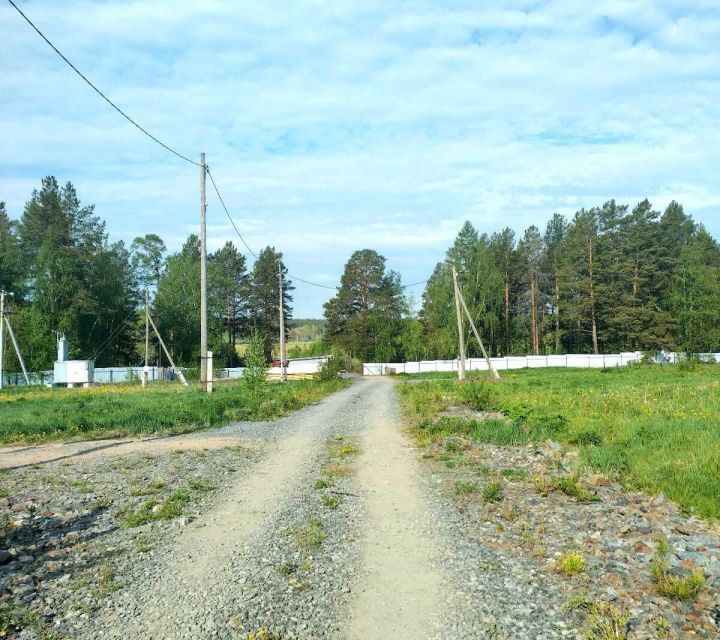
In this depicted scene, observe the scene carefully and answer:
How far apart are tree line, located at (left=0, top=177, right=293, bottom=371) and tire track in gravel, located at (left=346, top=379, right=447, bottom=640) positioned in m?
36.9

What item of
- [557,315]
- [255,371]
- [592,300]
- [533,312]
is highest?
[592,300]

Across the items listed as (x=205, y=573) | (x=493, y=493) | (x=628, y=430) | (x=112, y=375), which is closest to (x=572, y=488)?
(x=493, y=493)

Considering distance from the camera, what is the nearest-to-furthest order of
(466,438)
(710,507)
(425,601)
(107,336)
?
(425,601)
(710,507)
(466,438)
(107,336)

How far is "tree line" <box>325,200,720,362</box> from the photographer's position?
68125 mm

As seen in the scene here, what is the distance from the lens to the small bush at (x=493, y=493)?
8789 millimetres

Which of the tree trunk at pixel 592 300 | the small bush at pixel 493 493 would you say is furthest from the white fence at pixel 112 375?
the small bush at pixel 493 493

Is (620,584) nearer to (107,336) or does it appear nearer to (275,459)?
(275,459)

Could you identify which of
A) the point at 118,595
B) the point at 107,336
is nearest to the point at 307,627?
the point at 118,595

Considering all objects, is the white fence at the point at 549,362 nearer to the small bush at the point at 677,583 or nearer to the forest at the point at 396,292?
the forest at the point at 396,292

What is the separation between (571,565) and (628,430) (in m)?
7.95

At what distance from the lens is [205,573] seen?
19.5 ft

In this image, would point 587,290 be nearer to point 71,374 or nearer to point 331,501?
point 71,374

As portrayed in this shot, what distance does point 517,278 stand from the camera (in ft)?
257

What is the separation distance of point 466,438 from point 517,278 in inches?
2621
